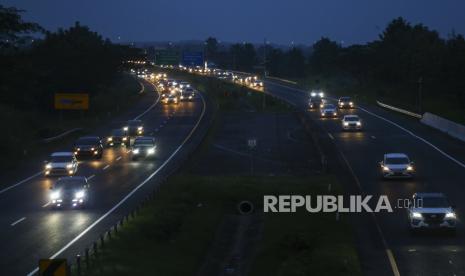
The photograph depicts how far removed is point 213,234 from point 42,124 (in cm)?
5769

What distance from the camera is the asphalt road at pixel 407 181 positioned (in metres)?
25.3

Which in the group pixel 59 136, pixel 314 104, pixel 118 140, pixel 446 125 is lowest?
pixel 118 140

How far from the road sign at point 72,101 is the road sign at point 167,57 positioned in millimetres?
34169

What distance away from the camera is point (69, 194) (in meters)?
37.9

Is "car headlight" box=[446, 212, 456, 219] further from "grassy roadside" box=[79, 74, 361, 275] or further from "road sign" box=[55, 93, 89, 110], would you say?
"road sign" box=[55, 93, 89, 110]

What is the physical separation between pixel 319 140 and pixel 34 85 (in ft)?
152

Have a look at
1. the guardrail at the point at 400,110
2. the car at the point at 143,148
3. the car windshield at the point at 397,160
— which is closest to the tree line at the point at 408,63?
the guardrail at the point at 400,110

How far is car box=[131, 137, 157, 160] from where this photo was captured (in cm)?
6079

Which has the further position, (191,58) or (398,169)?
(191,58)

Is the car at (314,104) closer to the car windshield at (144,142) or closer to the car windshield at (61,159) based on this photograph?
the car windshield at (144,142)

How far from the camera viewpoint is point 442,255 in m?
25.6

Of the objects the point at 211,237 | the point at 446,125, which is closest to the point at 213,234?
the point at 211,237

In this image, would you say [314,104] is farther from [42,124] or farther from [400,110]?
[42,124]

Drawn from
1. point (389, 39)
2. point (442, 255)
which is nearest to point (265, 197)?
point (442, 255)
